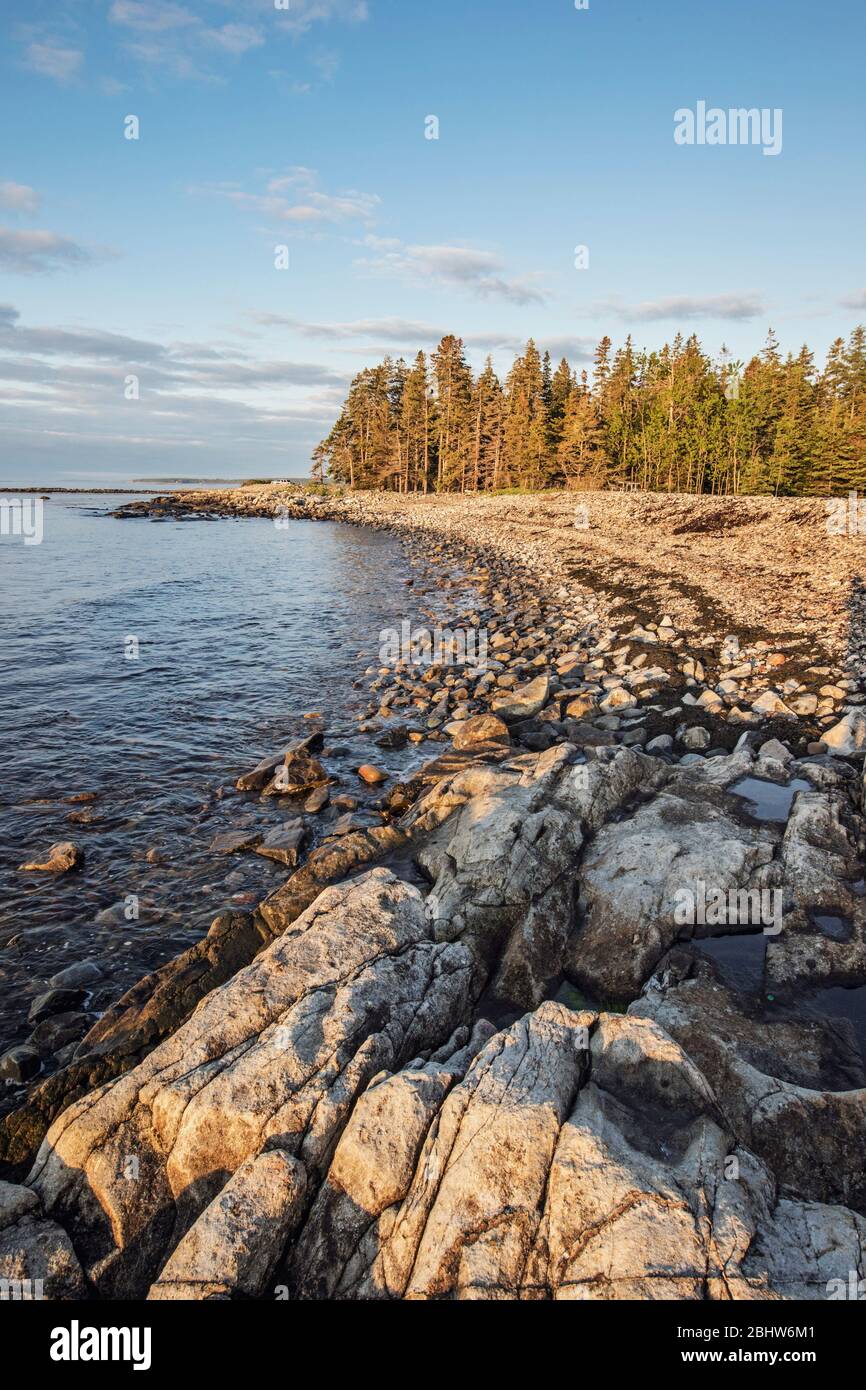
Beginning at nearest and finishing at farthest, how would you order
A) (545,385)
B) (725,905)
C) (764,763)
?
(725,905), (764,763), (545,385)

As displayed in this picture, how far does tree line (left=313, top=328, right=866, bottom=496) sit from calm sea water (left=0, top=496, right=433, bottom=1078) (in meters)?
50.0

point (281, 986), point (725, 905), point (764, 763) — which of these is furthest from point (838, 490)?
point (281, 986)

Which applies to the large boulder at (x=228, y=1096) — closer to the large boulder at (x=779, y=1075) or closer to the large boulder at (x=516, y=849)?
the large boulder at (x=516, y=849)

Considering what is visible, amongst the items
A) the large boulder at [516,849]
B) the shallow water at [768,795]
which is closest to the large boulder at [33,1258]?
the large boulder at [516,849]

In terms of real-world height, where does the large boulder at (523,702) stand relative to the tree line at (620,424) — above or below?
below

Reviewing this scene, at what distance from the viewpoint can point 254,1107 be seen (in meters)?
5.96

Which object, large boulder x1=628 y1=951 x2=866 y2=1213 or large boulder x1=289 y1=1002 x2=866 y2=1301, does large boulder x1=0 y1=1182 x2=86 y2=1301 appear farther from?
large boulder x1=628 y1=951 x2=866 y2=1213

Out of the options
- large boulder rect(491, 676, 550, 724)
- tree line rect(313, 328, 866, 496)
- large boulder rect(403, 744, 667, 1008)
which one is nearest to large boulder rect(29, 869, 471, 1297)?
large boulder rect(403, 744, 667, 1008)

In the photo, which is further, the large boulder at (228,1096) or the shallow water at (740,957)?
the shallow water at (740,957)

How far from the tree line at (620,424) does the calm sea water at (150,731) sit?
164 feet

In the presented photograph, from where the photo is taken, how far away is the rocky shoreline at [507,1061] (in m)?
4.80

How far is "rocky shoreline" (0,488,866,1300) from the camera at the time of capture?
4.80 metres
